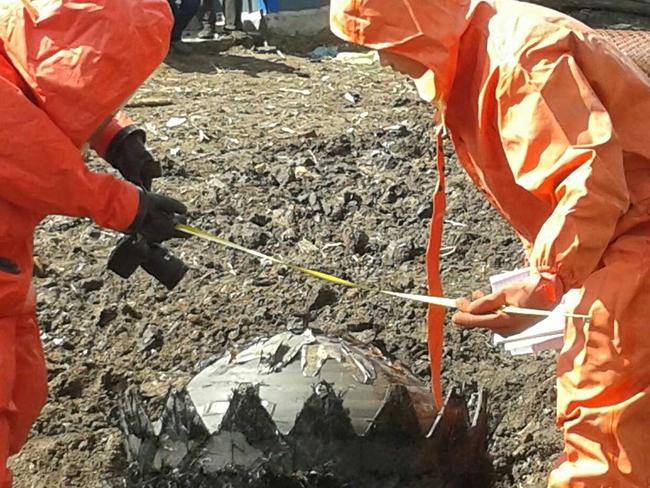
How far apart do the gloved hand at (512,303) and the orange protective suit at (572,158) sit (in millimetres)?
41

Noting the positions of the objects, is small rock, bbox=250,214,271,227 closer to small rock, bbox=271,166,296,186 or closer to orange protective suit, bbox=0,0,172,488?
small rock, bbox=271,166,296,186

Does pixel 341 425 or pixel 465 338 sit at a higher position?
pixel 341 425

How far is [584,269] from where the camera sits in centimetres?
290

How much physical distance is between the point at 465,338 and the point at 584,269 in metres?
1.97

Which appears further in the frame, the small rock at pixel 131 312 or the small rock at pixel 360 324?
the small rock at pixel 131 312

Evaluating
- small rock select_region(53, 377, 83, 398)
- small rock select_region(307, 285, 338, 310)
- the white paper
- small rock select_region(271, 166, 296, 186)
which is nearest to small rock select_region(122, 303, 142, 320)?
small rock select_region(53, 377, 83, 398)

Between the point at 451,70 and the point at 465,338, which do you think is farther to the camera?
the point at 465,338

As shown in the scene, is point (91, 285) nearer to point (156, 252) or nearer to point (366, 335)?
point (366, 335)

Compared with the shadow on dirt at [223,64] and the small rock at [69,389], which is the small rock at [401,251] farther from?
the shadow on dirt at [223,64]

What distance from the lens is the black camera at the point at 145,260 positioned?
3691mm

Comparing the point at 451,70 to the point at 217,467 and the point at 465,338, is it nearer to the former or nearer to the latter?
the point at 217,467

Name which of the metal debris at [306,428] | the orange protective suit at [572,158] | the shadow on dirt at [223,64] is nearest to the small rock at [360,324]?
the metal debris at [306,428]

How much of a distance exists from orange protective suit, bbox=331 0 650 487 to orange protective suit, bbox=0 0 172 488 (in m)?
0.62

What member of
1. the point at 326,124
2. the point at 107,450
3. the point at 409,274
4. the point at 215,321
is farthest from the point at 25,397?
the point at 326,124
